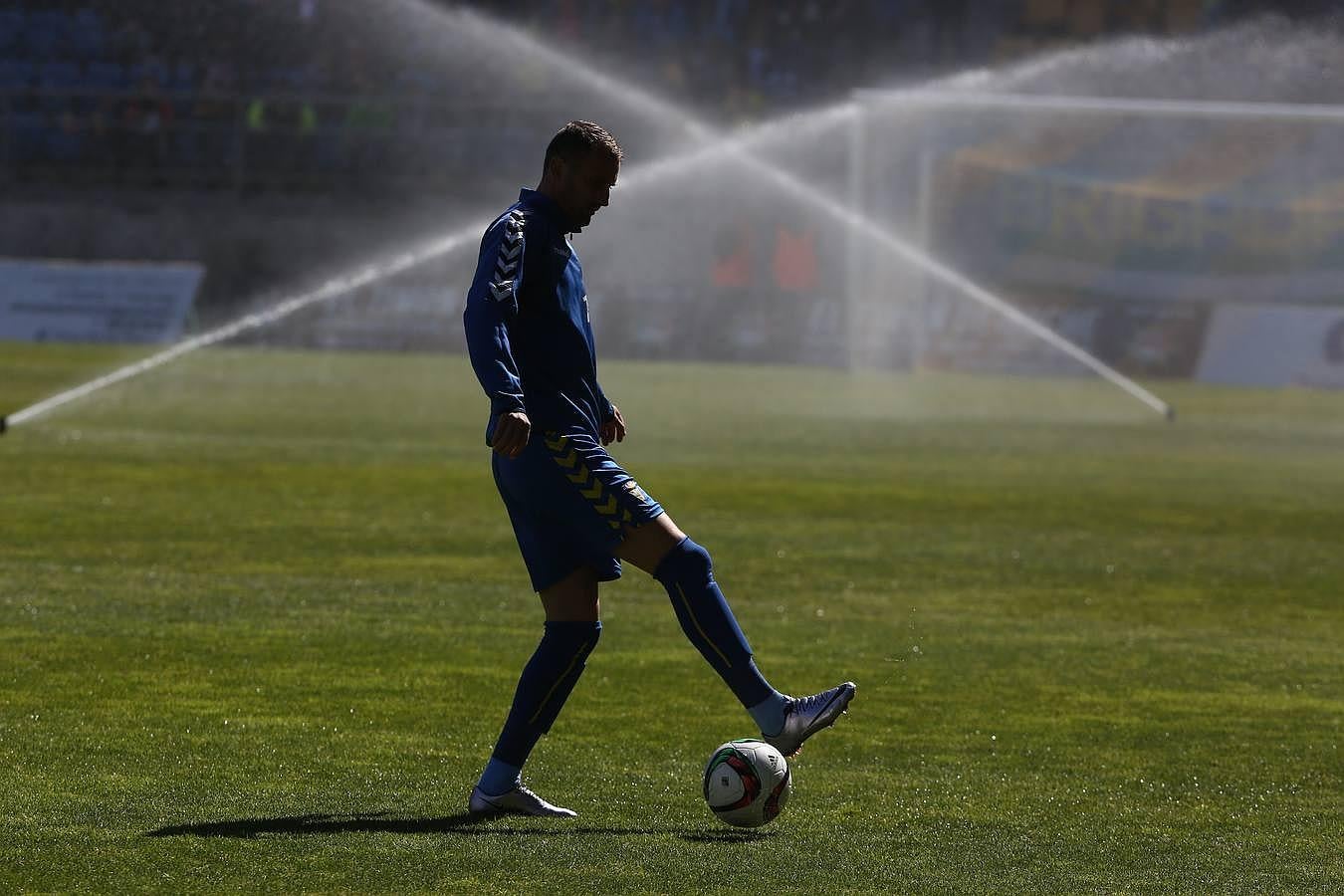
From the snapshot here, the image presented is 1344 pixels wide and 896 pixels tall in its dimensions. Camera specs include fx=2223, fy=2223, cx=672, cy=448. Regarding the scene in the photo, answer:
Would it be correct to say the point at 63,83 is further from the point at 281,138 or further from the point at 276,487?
the point at 276,487

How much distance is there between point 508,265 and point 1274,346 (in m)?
33.8

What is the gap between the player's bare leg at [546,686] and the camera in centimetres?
579

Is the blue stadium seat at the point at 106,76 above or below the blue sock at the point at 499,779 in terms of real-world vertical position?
above

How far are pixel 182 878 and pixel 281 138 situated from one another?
138 ft

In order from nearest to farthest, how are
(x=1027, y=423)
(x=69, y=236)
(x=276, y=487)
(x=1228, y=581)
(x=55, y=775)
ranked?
(x=55, y=775), (x=1228, y=581), (x=276, y=487), (x=1027, y=423), (x=69, y=236)

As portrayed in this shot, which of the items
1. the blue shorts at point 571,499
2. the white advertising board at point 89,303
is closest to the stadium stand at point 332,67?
the white advertising board at point 89,303

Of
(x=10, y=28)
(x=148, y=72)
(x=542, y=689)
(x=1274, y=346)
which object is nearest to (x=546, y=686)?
(x=542, y=689)

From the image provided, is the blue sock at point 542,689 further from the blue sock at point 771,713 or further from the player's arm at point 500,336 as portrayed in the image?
the player's arm at point 500,336

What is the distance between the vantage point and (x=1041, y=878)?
5.21m

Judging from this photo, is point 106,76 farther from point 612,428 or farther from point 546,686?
point 546,686

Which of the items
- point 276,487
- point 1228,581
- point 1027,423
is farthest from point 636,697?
point 1027,423

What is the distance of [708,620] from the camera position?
18.6 ft

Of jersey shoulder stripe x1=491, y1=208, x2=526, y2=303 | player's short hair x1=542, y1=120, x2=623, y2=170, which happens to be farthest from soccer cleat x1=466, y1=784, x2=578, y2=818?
player's short hair x1=542, y1=120, x2=623, y2=170

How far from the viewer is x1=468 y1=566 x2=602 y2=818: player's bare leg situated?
228 inches
